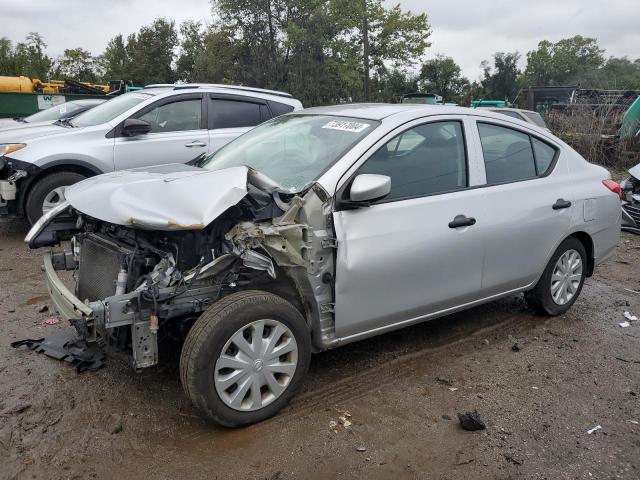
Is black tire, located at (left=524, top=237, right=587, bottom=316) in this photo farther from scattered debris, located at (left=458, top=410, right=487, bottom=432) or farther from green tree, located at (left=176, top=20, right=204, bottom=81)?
green tree, located at (left=176, top=20, right=204, bottom=81)

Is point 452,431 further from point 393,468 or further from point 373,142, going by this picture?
point 373,142

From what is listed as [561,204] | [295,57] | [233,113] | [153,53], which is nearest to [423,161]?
[561,204]

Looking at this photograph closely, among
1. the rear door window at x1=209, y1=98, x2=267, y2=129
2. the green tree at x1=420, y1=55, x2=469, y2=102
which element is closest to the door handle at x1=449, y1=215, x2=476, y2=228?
the rear door window at x1=209, y1=98, x2=267, y2=129

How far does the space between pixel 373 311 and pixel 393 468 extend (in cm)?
96

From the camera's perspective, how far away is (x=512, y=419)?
3.36 meters

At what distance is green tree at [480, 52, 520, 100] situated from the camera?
4242 cm

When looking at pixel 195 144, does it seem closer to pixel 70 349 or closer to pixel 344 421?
pixel 70 349

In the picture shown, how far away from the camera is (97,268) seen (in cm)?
352

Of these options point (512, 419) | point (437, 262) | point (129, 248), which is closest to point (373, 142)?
point (437, 262)

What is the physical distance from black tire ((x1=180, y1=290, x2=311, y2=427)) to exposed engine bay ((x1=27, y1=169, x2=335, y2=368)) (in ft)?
0.50

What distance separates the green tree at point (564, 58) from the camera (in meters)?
67.9

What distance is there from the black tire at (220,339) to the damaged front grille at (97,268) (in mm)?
677

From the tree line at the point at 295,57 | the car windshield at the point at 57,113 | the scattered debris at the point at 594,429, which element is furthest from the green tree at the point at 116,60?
the scattered debris at the point at 594,429

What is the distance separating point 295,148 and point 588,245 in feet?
9.26
